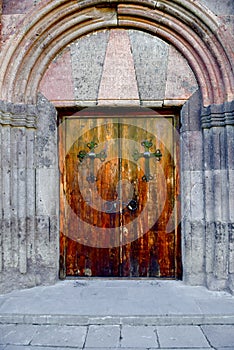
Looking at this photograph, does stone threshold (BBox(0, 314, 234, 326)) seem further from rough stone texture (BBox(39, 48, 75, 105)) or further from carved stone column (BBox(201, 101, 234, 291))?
rough stone texture (BBox(39, 48, 75, 105))

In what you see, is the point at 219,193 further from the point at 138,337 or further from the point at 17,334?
the point at 17,334

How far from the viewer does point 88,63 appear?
3498mm

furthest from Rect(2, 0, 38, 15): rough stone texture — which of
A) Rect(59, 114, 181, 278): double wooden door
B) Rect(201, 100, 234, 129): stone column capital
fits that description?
Rect(201, 100, 234, 129): stone column capital

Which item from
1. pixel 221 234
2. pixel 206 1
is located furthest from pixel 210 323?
pixel 206 1

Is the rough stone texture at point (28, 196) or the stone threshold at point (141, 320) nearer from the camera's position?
the stone threshold at point (141, 320)

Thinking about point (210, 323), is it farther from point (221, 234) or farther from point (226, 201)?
point (226, 201)

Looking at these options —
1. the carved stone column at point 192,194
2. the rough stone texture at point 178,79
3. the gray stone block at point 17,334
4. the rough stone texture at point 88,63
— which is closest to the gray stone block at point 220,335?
the carved stone column at point 192,194

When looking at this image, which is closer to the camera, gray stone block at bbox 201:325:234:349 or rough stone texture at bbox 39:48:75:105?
gray stone block at bbox 201:325:234:349

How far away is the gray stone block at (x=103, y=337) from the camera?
2322mm

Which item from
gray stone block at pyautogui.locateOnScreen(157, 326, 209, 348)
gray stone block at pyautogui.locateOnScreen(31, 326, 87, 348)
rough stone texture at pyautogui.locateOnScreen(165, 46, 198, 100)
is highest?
rough stone texture at pyautogui.locateOnScreen(165, 46, 198, 100)

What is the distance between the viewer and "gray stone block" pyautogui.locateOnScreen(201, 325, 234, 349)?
2.31m

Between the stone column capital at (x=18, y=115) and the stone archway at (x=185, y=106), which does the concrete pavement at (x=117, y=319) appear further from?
the stone column capital at (x=18, y=115)

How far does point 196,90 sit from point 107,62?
1050 mm

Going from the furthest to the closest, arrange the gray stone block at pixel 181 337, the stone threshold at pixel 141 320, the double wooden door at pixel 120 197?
the double wooden door at pixel 120 197 < the stone threshold at pixel 141 320 < the gray stone block at pixel 181 337
